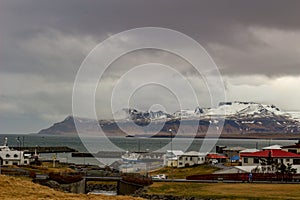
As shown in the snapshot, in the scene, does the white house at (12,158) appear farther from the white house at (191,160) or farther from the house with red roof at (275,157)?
the house with red roof at (275,157)

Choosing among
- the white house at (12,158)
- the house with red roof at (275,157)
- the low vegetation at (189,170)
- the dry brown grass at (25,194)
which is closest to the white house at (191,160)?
the low vegetation at (189,170)

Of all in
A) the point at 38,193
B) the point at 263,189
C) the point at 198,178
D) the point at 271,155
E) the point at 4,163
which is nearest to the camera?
the point at 38,193

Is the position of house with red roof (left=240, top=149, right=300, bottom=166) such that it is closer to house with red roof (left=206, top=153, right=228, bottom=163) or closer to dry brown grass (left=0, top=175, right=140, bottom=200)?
house with red roof (left=206, top=153, right=228, bottom=163)

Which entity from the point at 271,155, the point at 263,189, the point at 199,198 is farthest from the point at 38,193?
the point at 271,155

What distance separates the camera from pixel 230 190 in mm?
59000

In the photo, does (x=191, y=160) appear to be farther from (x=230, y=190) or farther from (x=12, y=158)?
(x=230, y=190)

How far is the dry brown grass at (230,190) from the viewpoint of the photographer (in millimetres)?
54250

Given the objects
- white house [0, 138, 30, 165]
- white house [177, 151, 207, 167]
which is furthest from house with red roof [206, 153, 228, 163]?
white house [0, 138, 30, 165]

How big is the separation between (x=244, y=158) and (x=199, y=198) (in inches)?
1564

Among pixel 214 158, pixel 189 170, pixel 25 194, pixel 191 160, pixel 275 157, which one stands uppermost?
pixel 275 157

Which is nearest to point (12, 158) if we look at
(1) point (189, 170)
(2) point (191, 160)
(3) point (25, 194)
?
(2) point (191, 160)

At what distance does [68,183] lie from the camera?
6906 cm

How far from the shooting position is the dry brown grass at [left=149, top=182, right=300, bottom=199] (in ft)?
178

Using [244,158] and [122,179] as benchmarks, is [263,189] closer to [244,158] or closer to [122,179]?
[122,179]
